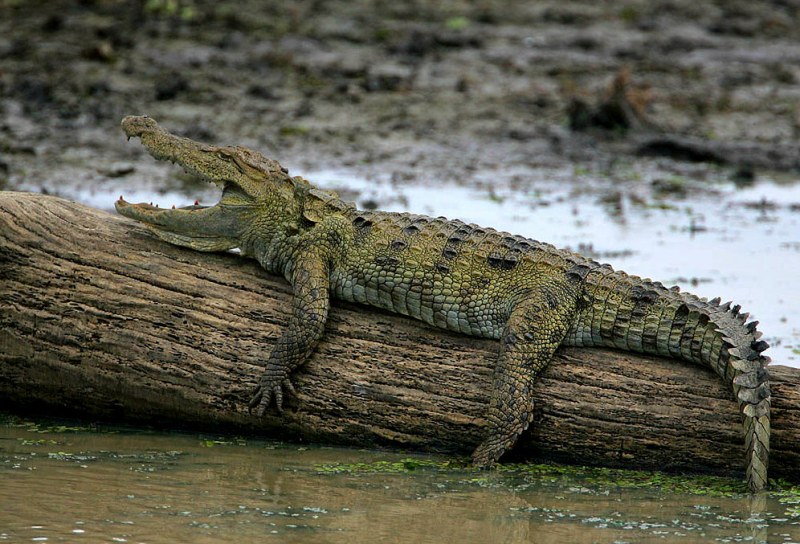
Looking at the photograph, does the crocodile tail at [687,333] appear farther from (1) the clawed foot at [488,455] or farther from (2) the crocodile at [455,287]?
(1) the clawed foot at [488,455]

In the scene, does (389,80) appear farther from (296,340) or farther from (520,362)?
(520,362)

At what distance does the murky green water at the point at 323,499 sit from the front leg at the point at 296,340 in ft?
0.98

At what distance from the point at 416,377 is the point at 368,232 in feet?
2.71

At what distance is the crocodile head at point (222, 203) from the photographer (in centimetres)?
623

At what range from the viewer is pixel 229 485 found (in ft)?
17.6

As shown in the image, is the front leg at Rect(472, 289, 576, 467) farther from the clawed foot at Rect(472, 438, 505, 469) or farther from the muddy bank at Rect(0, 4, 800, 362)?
the muddy bank at Rect(0, 4, 800, 362)

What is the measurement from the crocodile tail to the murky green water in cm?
37

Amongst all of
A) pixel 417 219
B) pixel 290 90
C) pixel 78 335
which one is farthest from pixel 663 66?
pixel 78 335

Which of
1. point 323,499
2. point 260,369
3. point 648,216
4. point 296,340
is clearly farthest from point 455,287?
point 648,216

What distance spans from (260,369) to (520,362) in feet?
4.18

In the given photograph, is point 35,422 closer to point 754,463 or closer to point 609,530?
point 609,530

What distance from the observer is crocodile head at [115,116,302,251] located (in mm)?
6227

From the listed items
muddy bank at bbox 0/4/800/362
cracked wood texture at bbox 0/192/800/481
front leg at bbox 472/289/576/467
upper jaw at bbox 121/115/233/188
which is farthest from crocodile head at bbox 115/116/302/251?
muddy bank at bbox 0/4/800/362

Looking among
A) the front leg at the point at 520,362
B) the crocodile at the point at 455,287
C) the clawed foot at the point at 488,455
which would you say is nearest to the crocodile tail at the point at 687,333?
the crocodile at the point at 455,287
